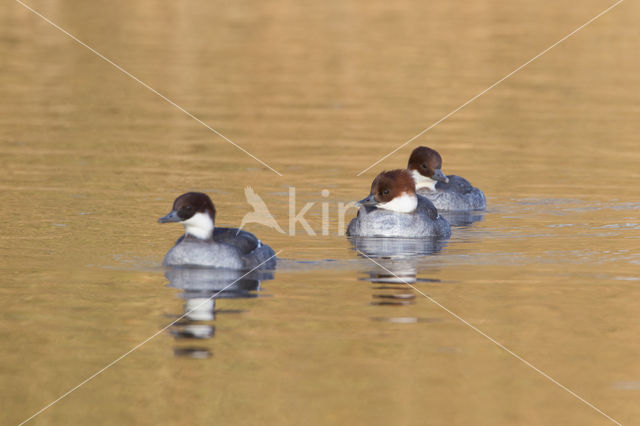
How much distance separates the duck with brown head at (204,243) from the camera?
15430 mm

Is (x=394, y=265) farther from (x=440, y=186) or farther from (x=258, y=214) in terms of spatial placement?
(x=440, y=186)

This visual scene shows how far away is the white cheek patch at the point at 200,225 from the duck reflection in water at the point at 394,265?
7.22ft

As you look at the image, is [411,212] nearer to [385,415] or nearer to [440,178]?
[440,178]

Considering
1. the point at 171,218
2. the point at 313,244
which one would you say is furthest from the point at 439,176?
the point at 171,218

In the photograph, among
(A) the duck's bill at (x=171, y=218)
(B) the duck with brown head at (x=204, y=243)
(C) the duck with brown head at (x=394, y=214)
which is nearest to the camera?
(A) the duck's bill at (x=171, y=218)

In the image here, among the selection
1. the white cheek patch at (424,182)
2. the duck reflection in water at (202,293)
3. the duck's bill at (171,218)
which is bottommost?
the duck reflection in water at (202,293)

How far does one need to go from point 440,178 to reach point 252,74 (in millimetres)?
17756

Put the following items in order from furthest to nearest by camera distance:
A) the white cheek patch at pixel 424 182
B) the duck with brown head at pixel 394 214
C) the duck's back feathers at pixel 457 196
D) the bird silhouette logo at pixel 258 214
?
the white cheek patch at pixel 424 182 → the duck's back feathers at pixel 457 196 → the bird silhouette logo at pixel 258 214 → the duck with brown head at pixel 394 214

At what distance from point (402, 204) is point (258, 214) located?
2.70m

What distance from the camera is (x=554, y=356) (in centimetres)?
1218

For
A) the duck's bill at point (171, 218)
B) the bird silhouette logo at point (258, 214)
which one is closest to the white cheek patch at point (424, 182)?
the bird silhouette logo at point (258, 214)

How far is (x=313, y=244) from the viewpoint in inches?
703

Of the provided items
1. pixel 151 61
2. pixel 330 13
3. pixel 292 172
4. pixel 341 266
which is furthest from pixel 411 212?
pixel 330 13

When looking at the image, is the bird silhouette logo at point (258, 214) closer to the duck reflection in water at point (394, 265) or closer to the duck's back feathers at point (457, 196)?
the duck reflection in water at point (394, 265)
